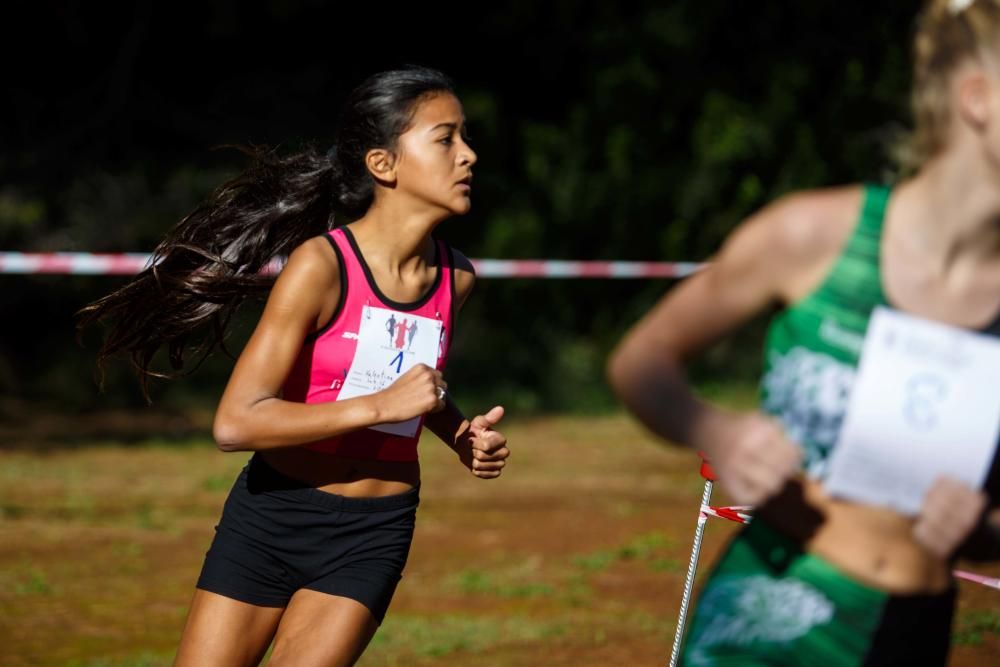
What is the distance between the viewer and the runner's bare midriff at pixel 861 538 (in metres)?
2.21

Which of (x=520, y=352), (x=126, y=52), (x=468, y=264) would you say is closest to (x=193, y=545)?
(x=468, y=264)

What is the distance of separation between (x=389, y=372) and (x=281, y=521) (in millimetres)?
447

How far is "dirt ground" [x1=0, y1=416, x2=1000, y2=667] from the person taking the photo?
21.5ft

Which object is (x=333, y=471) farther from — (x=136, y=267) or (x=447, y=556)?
(x=136, y=267)

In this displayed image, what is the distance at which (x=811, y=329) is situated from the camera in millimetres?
2184

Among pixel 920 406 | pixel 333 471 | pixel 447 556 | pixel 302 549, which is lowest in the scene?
pixel 447 556

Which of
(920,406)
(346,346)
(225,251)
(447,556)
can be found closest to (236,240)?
(225,251)

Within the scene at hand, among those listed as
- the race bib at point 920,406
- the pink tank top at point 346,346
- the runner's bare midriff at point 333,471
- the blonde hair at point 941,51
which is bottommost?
the runner's bare midriff at point 333,471

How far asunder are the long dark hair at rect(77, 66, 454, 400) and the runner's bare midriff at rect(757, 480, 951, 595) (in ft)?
6.48

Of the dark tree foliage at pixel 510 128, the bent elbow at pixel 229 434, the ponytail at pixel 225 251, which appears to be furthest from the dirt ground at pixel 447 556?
the bent elbow at pixel 229 434

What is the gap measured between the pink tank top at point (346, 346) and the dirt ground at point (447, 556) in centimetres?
294

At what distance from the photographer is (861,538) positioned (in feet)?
7.27

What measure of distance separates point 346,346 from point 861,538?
1.57 metres

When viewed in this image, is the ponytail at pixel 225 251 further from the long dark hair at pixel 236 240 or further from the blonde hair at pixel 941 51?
the blonde hair at pixel 941 51
